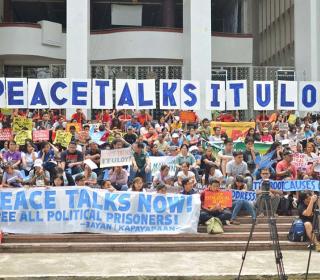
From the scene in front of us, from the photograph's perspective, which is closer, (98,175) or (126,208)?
(126,208)

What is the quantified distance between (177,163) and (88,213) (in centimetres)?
327

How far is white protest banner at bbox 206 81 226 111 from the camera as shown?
62.2 ft

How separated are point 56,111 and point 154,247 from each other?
14.2m

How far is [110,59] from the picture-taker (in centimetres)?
2933

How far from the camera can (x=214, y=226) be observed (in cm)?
1220

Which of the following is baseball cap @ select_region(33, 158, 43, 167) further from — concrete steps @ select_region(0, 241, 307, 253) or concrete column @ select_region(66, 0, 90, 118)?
concrete column @ select_region(66, 0, 90, 118)

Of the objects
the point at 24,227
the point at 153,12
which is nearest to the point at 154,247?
the point at 24,227

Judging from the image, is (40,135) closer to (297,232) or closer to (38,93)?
(38,93)

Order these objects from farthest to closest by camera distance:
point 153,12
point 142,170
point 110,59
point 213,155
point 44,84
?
point 153,12 → point 110,59 → point 44,84 → point 213,155 → point 142,170

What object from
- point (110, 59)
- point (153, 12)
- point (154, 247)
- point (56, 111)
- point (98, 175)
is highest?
point (153, 12)

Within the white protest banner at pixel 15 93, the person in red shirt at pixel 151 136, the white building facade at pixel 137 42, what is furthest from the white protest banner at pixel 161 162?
the white building facade at pixel 137 42

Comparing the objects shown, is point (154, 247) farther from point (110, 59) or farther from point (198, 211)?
point (110, 59)

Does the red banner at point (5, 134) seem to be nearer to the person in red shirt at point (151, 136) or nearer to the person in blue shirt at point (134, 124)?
the person in blue shirt at point (134, 124)

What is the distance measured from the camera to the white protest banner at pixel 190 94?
61.6ft
